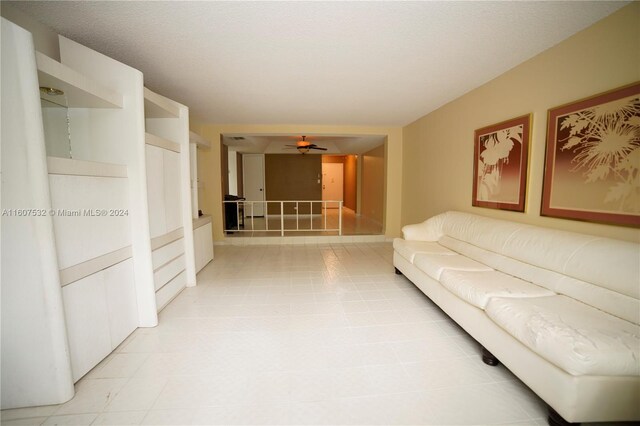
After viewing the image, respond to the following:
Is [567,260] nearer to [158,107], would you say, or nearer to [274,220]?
[158,107]

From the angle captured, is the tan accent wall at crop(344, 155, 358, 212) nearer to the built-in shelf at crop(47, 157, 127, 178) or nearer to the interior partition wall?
the interior partition wall

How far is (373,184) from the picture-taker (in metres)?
7.74

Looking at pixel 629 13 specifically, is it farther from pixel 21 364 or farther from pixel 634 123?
pixel 21 364

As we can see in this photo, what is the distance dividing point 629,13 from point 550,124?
76cm

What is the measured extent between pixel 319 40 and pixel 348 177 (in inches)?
355

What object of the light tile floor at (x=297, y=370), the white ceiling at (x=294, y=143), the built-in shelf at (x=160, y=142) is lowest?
the light tile floor at (x=297, y=370)

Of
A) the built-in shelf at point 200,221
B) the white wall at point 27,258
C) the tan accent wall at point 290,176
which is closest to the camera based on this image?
the white wall at point 27,258

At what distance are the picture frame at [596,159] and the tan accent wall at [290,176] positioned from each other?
747 centimetres

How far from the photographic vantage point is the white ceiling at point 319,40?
1730 mm

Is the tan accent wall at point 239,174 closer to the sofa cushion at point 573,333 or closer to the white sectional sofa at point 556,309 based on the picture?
the white sectional sofa at point 556,309

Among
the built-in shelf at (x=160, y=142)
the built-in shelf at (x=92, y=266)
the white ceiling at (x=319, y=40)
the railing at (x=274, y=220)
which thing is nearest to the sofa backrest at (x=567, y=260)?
the white ceiling at (x=319, y=40)

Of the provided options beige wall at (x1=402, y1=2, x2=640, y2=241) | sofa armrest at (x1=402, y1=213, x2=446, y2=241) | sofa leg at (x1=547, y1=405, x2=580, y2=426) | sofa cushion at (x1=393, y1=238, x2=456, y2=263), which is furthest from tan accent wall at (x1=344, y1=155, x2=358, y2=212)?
sofa leg at (x1=547, y1=405, x2=580, y2=426)

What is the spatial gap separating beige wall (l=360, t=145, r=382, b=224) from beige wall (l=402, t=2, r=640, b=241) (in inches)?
97.9

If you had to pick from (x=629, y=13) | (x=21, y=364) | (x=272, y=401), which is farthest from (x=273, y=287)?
(x=629, y=13)
